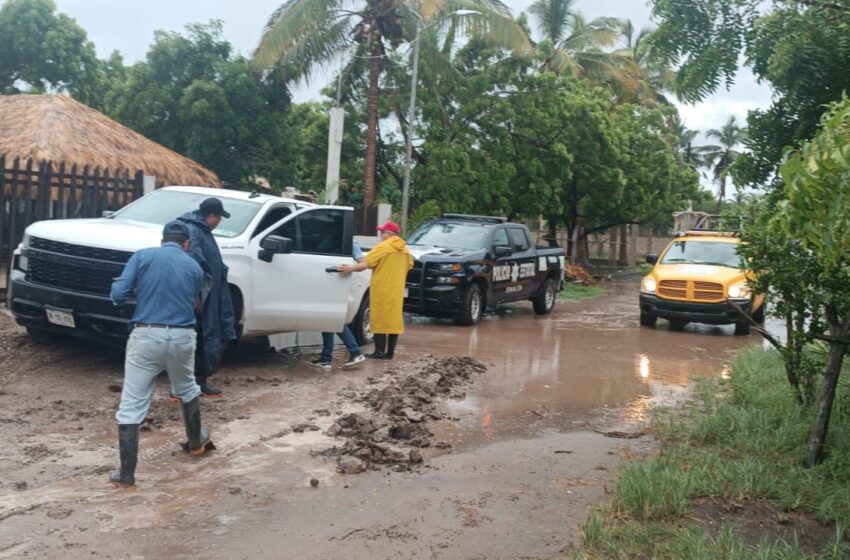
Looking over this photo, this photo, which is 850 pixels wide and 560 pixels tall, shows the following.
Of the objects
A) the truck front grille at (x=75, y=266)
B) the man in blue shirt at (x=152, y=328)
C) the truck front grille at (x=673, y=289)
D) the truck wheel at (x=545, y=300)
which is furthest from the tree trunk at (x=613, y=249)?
the man in blue shirt at (x=152, y=328)

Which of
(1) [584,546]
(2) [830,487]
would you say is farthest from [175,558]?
(2) [830,487]

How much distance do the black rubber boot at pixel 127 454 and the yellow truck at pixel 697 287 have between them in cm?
1148

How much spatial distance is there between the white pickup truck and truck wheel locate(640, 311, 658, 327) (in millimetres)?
7245

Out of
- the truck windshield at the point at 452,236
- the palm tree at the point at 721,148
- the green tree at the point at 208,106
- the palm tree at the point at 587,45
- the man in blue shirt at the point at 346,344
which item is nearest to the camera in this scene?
the man in blue shirt at the point at 346,344

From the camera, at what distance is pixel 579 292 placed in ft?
80.8

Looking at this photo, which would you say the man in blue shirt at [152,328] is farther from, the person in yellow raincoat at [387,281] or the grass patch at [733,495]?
the person in yellow raincoat at [387,281]

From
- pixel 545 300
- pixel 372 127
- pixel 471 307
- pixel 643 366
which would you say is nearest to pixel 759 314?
pixel 545 300

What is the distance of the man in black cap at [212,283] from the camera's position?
7.16m

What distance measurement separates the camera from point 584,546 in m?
4.61

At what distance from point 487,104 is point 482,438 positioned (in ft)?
60.8

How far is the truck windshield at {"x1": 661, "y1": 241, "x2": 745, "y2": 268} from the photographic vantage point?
1628 centimetres

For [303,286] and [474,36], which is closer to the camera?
[303,286]

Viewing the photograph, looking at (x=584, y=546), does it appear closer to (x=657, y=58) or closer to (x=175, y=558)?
(x=175, y=558)

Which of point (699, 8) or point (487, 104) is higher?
point (487, 104)
